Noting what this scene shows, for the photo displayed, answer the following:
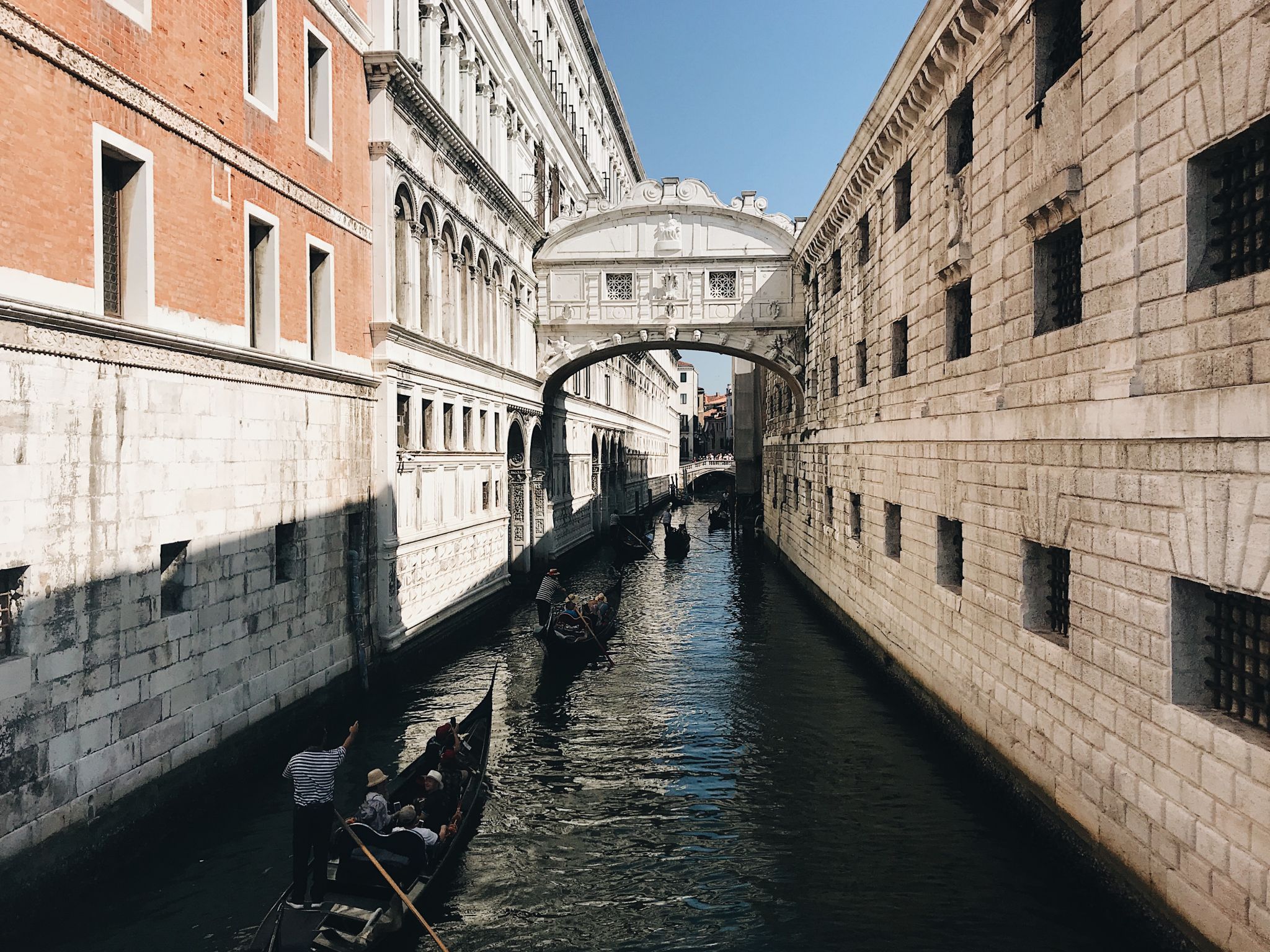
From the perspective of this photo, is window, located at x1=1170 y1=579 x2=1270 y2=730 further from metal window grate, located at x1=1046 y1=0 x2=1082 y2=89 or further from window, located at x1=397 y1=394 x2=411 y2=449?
window, located at x1=397 y1=394 x2=411 y2=449

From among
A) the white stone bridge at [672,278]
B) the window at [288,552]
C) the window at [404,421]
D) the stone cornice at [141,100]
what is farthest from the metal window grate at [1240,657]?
the white stone bridge at [672,278]

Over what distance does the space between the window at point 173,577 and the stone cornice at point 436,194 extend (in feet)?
23.3

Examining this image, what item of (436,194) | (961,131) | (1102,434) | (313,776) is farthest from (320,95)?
(1102,434)

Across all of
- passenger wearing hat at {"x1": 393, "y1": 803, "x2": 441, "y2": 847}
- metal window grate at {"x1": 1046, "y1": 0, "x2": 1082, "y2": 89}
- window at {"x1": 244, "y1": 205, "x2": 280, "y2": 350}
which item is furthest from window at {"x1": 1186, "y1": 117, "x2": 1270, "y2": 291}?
window at {"x1": 244, "y1": 205, "x2": 280, "y2": 350}

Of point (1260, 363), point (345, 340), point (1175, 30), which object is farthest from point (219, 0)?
point (1260, 363)

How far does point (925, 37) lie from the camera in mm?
10719

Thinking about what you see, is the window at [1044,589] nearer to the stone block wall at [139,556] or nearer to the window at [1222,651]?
the window at [1222,651]

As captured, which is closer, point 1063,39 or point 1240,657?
point 1240,657

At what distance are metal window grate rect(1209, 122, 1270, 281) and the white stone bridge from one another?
57.1ft

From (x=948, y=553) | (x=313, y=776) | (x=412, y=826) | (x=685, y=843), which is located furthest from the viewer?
(x=948, y=553)

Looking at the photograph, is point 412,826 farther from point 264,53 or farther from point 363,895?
point 264,53

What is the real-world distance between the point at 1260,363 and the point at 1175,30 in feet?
7.73

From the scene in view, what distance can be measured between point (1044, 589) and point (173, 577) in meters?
7.94

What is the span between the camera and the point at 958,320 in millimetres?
10633
